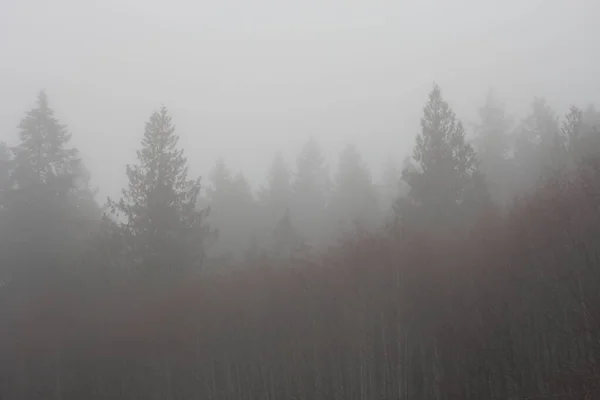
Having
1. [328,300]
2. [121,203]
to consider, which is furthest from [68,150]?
[328,300]

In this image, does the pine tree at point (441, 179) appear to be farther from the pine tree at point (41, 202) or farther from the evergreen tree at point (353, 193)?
the pine tree at point (41, 202)

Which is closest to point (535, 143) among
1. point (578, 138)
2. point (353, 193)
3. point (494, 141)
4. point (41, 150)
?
point (494, 141)

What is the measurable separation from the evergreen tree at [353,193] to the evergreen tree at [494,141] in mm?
7984

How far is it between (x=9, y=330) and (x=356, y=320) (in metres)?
15.4

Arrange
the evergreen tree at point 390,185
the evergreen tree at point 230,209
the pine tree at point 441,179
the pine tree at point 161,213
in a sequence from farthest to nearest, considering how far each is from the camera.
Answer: the evergreen tree at point 390,185, the evergreen tree at point 230,209, the pine tree at point 441,179, the pine tree at point 161,213

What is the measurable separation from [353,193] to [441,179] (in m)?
13.5

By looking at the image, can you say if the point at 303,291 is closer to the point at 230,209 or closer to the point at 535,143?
the point at 230,209

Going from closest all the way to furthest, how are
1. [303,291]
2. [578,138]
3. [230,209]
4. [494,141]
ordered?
1. [303,291]
2. [578,138]
3. [230,209]
4. [494,141]

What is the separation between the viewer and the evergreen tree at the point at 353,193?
3681 cm

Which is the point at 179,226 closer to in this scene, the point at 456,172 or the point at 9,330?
the point at 9,330

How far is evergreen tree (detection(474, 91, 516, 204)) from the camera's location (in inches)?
1492

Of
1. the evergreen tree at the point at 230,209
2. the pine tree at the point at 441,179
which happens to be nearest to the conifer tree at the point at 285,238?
the pine tree at the point at 441,179

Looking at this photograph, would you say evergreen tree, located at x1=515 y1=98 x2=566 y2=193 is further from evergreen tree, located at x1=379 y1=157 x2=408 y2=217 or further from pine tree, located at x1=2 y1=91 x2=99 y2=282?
pine tree, located at x1=2 y1=91 x2=99 y2=282

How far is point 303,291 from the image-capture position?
22.0 meters
